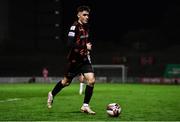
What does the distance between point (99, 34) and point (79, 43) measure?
44836mm

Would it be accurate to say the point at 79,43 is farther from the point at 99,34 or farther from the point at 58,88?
the point at 99,34

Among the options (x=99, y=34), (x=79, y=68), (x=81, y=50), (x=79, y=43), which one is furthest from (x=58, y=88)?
(x=99, y=34)

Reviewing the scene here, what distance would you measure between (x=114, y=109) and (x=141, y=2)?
46.1 meters

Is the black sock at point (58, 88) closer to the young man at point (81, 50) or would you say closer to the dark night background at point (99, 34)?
the young man at point (81, 50)

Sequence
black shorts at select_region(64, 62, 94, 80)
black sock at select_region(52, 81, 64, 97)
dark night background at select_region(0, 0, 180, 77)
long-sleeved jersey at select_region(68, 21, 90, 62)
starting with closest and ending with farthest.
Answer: long-sleeved jersey at select_region(68, 21, 90, 62) < black shorts at select_region(64, 62, 94, 80) < black sock at select_region(52, 81, 64, 97) < dark night background at select_region(0, 0, 180, 77)

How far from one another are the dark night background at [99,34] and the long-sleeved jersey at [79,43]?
91.0 ft

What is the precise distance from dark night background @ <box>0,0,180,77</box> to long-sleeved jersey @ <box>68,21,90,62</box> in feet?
91.0

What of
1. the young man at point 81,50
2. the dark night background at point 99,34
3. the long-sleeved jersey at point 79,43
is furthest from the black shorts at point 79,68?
the dark night background at point 99,34

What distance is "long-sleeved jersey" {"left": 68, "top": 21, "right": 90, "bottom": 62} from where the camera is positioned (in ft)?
32.7

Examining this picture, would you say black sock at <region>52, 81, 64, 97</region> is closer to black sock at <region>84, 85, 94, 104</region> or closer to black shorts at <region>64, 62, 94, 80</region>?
black shorts at <region>64, 62, 94, 80</region>

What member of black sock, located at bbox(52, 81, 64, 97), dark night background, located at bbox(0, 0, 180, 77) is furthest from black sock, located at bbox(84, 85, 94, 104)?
dark night background, located at bbox(0, 0, 180, 77)

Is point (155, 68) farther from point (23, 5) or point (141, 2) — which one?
point (23, 5)

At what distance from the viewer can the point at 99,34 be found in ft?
180

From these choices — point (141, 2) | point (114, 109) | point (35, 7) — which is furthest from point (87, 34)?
point (141, 2)
